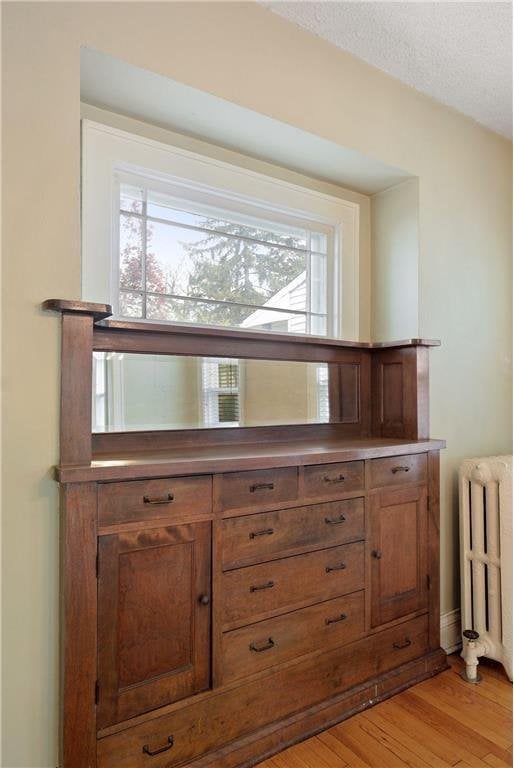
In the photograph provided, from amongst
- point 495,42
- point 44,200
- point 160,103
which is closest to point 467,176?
point 495,42

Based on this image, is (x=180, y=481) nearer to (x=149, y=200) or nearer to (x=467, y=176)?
(x=149, y=200)

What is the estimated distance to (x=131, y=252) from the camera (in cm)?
190

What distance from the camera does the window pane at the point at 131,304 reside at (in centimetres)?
187

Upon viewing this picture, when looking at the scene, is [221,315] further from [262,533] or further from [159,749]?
[159,749]

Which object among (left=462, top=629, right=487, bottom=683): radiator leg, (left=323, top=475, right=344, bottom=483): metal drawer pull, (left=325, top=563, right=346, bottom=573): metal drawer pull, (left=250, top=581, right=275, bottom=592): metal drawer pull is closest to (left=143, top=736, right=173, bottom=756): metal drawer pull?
(left=250, top=581, right=275, bottom=592): metal drawer pull

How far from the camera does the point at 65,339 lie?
1387 mm

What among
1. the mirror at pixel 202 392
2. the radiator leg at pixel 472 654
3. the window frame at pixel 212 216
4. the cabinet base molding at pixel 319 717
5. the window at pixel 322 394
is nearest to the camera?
the cabinet base molding at pixel 319 717

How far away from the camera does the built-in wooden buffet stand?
137 cm

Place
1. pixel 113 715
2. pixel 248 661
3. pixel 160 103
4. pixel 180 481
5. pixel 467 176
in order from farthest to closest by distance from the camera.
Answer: pixel 467 176
pixel 160 103
pixel 248 661
pixel 180 481
pixel 113 715

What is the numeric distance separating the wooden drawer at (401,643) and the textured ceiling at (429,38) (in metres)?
2.45

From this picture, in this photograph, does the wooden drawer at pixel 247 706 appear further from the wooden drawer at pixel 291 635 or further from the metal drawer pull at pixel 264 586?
the metal drawer pull at pixel 264 586

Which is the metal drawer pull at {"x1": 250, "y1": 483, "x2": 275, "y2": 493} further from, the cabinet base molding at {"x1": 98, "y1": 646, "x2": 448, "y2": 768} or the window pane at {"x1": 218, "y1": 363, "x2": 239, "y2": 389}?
the cabinet base molding at {"x1": 98, "y1": 646, "x2": 448, "y2": 768}

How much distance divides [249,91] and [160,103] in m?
0.33

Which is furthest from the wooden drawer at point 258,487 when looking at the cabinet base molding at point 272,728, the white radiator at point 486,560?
the white radiator at point 486,560
